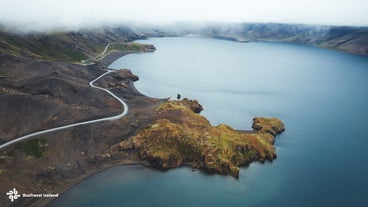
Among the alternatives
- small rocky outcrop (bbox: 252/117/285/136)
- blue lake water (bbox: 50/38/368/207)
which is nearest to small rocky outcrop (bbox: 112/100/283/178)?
blue lake water (bbox: 50/38/368/207)

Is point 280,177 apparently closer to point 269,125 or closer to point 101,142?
point 269,125

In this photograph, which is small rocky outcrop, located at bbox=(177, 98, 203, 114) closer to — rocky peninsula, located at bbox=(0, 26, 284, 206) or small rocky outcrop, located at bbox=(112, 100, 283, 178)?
rocky peninsula, located at bbox=(0, 26, 284, 206)

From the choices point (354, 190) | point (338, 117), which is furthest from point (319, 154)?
point (338, 117)

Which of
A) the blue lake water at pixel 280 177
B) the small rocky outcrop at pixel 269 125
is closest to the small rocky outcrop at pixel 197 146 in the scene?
the blue lake water at pixel 280 177

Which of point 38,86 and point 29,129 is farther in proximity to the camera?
point 38,86

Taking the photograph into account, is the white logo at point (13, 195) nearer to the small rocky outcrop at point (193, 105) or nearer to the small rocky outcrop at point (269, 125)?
the small rocky outcrop at point (193, 105)

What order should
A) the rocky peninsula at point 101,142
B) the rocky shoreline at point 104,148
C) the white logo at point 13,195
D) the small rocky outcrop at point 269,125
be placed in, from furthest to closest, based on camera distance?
1. the small rocky outcrop at point 269,125
2. the rocky peninsula at point 101,142
3. the rocky shoreline at point 104,148
4. the white logo at point 13,195

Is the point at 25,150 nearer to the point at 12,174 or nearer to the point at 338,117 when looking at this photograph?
the point at 12,174

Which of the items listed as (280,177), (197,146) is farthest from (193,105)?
(280,177)
